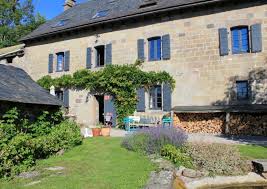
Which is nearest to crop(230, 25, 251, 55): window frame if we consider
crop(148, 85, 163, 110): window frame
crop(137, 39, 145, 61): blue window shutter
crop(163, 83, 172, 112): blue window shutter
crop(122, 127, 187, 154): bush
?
crop(163, 83, 172, 112): blue window shutter

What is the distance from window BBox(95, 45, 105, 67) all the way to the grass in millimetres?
9253

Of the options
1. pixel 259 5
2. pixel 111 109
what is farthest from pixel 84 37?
pixel 259 5

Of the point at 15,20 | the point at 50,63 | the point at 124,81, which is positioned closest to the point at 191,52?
the point at 124,81

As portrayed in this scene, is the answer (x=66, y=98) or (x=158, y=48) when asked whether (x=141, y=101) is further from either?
(x=66, y=98)

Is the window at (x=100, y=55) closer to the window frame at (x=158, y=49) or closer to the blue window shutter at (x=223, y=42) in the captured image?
the window frame at (x=158, y=49)

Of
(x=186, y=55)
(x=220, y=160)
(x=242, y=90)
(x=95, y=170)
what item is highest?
(x=186, y=55)

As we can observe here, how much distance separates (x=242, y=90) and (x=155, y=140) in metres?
7.02

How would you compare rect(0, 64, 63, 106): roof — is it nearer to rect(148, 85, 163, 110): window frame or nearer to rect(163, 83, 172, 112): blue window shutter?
rect(163, 83, 172, 112): blue window shutter

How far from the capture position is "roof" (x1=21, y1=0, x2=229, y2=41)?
16353mm

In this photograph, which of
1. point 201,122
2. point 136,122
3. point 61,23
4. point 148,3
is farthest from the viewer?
point 61,23

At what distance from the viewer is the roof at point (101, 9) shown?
53.7 ft

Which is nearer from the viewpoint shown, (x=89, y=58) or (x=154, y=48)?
(x=154, y=48)

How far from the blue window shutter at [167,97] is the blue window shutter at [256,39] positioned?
4.42 m

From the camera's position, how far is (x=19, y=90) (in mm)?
9469
